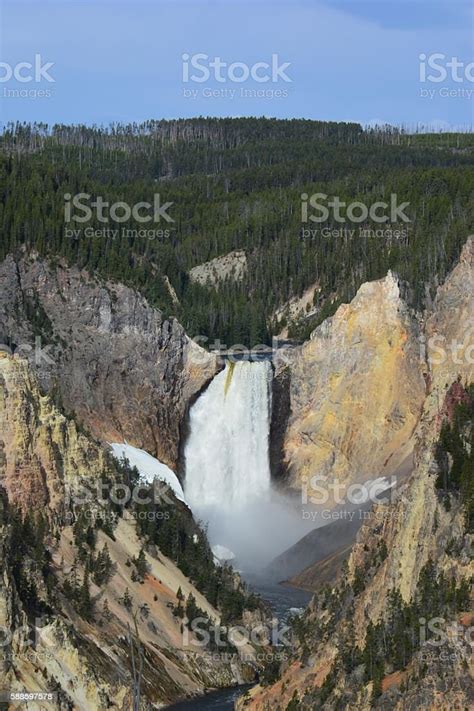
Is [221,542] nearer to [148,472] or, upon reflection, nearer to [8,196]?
[148,472]

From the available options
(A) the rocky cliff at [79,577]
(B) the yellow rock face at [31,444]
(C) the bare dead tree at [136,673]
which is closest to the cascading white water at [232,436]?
(A) the rocky cliff at [79,577]

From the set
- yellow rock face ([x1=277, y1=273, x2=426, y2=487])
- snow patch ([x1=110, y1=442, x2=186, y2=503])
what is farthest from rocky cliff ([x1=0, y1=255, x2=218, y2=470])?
yellow rock face ([x1=277, y1=273, x2=426, y2=487])

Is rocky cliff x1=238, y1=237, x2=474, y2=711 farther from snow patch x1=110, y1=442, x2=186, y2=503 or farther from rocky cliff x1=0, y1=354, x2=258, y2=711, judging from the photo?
snow patch x1=110, y1=442, x2=186, y2=503

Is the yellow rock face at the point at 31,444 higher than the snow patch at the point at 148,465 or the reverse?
higher

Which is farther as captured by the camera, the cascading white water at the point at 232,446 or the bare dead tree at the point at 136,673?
the cascading white water at the point at 232,446

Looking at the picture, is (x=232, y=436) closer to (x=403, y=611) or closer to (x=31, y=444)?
(x=31, y=444)

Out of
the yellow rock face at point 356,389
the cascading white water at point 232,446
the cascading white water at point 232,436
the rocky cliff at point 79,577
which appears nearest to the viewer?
the rocky cliff at point 79,577

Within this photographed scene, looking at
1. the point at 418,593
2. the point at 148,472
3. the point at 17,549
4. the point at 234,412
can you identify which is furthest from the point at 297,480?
the point at 418,593

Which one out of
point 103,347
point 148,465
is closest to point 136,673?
point 148,465

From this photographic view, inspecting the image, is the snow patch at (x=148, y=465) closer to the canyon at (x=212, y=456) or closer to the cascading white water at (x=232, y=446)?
the canyon at (x=212, y=456)
